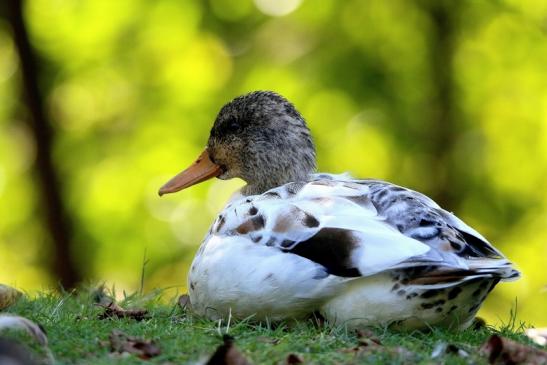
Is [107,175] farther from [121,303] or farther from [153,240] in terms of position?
[121,303]

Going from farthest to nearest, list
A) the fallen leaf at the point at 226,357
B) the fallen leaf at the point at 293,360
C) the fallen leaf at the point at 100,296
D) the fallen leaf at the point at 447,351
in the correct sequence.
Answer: the fallen leaf at the point at 100,296, the fallen leaf at the point at 447,351, the fallen leaf at the point at 293,360, the fallen leaf at the point at 226,357

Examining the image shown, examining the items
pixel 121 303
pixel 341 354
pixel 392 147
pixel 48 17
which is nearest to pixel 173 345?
pixel 341 354

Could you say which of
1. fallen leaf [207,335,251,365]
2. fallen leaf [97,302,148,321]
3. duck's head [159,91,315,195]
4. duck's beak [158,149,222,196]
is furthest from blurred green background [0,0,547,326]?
fallen leaf [207,335,251,365]

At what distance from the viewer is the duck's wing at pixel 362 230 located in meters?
4.84

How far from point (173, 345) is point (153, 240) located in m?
8.51

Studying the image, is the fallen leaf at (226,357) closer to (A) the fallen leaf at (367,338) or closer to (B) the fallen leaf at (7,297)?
(A) the fallen leaf at (367,338)

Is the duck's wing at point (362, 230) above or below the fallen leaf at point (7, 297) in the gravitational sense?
above

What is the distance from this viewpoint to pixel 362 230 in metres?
4.97

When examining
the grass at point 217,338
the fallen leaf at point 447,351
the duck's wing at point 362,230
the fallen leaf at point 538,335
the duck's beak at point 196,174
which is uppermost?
the duck's wing at point 362,230

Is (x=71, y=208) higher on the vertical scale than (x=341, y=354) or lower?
lower

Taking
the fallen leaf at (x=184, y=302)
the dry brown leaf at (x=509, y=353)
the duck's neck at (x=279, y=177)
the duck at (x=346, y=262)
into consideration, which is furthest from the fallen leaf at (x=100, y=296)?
the dry brown leaf at (x=509, y=353)

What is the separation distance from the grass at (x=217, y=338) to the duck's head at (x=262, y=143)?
121 cm

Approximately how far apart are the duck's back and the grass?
12cm

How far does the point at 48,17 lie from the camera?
1328cm
